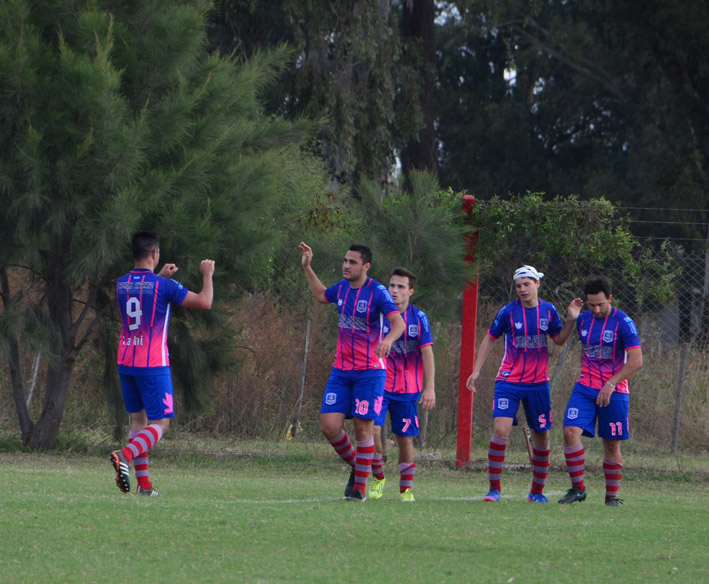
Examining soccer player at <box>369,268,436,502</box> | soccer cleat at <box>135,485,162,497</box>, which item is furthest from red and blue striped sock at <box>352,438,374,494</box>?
soccer cleat at <box>135,485,162,497</box>

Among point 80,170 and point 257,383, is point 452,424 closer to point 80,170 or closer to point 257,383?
point 257,383

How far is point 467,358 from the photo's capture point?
12.3 meters

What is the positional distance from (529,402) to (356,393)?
1.49 m

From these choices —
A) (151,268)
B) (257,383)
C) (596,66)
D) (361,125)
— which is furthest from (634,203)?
(151,268)

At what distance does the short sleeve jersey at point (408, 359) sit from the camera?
365 inches

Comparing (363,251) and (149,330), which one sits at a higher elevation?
(363,251)

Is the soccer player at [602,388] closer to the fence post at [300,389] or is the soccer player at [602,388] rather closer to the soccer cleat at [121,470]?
the soccer cleat at [121,470]

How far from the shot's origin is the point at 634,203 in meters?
38.1

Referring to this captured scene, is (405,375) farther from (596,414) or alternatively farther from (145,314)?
(145,314)

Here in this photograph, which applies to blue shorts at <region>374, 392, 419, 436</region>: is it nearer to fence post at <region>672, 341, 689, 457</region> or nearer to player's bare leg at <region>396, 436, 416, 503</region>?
player's bare leg at <region>396, 436, 416, 503</region>

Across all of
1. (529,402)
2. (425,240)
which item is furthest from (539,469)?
(425,240)

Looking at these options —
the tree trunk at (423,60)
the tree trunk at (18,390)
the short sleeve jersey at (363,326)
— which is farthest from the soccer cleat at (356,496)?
the tree trunk at (423,60)

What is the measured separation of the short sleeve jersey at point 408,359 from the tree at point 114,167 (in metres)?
3.69

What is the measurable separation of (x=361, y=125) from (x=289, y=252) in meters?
7.17
